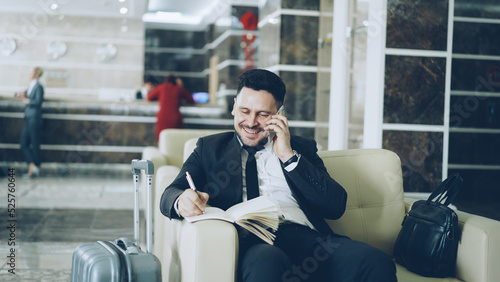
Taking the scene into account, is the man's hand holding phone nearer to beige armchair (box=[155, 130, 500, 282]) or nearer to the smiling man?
the smiling man

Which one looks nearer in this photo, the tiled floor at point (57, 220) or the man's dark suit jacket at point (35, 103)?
the tiled floor at point (57, 220)

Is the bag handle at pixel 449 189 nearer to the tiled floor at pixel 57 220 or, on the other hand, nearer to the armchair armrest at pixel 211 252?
the armchair armrest at pixel 211 252

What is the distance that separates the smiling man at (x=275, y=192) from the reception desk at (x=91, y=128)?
255 inches

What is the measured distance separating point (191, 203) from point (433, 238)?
0.95 metres

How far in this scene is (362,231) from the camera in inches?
96.1

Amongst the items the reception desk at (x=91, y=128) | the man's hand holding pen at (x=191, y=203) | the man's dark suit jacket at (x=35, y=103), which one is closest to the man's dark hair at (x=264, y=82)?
the man's hand holding pen at (x=191, y=203)

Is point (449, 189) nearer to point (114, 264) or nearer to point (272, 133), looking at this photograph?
point (272, 133)

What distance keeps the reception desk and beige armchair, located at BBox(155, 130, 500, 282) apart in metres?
5.96

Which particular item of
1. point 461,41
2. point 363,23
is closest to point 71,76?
point 363,23

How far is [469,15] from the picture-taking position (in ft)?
12.1

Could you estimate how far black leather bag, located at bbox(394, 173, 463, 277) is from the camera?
2.08m

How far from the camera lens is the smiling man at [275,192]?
187 centimetres

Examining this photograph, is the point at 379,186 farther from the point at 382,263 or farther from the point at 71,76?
the point at 71,76

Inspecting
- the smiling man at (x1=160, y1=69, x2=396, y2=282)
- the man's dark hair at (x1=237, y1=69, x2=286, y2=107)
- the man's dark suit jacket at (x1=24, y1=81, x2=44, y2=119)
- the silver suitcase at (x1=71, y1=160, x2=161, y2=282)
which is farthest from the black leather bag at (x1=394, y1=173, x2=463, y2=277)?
the man's dark suit jacket at (x1=24, y1=81, x2=44, y2=119)
